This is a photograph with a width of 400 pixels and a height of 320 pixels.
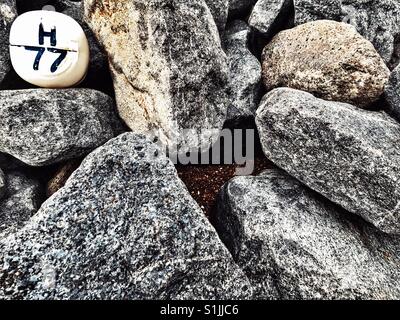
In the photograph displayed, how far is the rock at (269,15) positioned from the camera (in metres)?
5.47

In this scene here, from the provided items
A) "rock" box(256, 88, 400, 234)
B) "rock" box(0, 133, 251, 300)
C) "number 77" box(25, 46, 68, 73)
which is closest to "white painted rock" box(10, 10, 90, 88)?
"number 77" box(25, 46, 68, 73)

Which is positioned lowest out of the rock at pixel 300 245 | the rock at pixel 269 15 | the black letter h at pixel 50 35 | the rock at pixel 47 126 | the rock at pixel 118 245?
the rock at pixel 300 245

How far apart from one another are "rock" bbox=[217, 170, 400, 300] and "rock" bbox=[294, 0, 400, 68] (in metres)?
3.03

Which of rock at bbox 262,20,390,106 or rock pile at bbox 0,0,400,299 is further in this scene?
rock at bbox 262,20,390,106

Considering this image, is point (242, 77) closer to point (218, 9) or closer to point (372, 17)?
point (218, 9)

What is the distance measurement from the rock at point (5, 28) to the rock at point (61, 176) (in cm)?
147

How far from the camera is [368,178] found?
11.8 feet

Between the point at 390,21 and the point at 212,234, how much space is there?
5006 mm

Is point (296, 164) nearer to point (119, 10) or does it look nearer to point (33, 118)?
point (119, 10)

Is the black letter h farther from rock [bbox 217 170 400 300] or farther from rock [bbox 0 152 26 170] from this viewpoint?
rock [bbox 217 170 400 300]

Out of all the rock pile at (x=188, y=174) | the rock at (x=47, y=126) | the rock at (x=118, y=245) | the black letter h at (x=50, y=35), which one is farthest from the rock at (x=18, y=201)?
the black letter h at (x=50, y=35)

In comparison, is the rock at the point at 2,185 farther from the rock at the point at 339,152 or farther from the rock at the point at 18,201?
the rock at the point at 339,152

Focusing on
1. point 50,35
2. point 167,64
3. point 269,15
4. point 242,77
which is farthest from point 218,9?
point 50,35

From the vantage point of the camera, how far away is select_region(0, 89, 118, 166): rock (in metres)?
3.99
